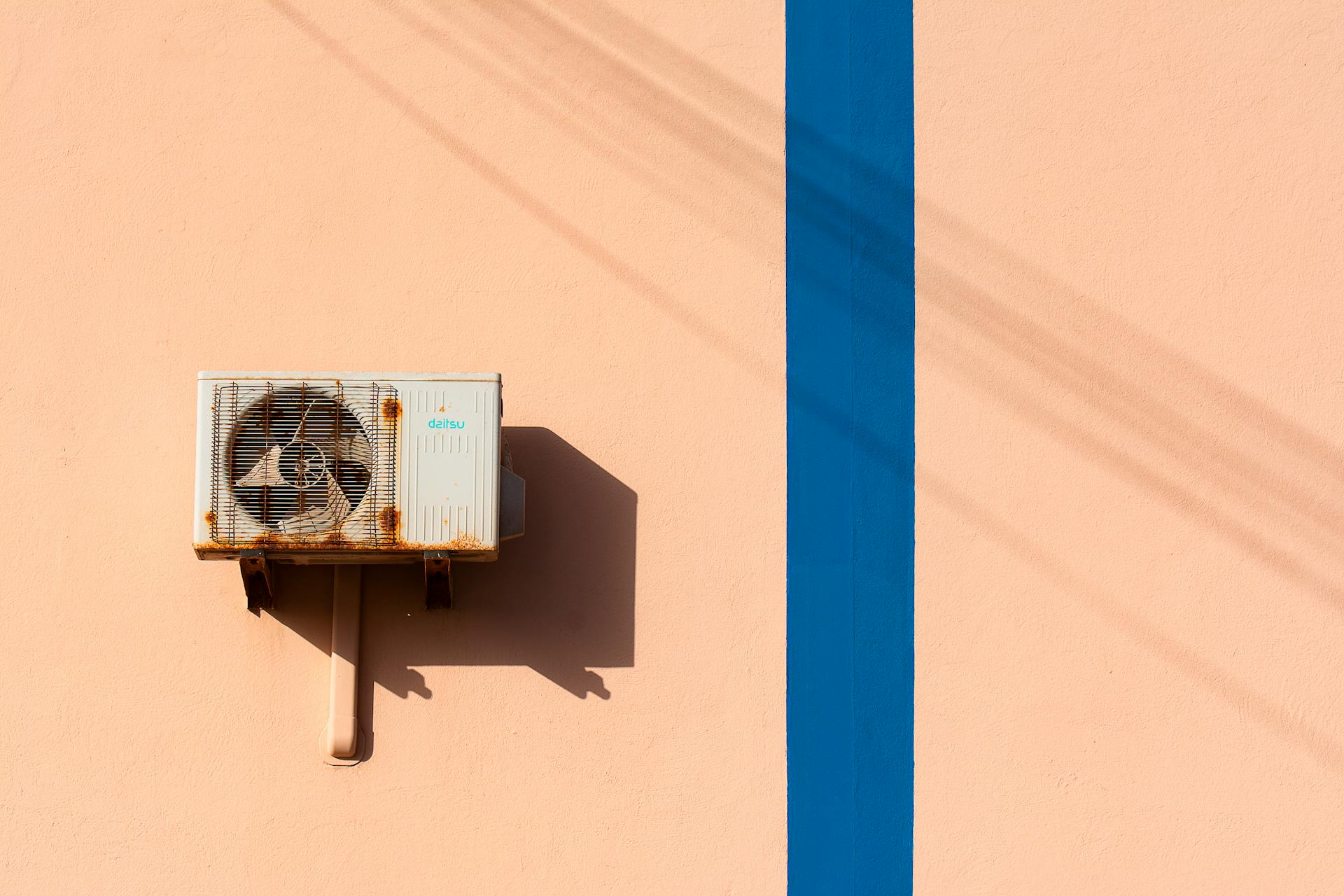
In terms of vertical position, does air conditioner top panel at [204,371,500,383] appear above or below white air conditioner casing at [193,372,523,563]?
above

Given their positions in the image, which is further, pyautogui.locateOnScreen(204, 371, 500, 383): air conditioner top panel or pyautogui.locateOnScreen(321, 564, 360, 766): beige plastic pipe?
pyautogui.locateOnScreen(321, 564, 360, 766): beige plastic pipe

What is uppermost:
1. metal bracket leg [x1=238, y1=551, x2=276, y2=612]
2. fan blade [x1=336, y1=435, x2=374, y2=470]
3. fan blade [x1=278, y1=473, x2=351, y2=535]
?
fan blade [x1=336, y1=435, x2=374, y2=470]

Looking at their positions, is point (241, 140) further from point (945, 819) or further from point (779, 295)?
point (945, 819)

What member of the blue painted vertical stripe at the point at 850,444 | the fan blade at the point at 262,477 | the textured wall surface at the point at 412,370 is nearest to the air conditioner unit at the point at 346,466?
the fan blade at the point at 262,477

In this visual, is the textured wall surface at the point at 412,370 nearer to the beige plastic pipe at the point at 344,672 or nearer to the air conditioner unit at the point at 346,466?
the beige plastic pipe at the point at 344,672

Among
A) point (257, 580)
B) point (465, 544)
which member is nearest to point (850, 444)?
point (465, 544)

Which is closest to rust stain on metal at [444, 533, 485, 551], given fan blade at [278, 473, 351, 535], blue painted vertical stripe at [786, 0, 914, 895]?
fan blade at [278, 473, 351, 535]

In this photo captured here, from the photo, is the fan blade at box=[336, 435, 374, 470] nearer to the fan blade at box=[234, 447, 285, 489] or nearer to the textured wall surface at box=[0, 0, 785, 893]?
the fan blade at box=[234, 447, 285, 489]

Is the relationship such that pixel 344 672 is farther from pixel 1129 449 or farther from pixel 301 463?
pixel 1129 449
